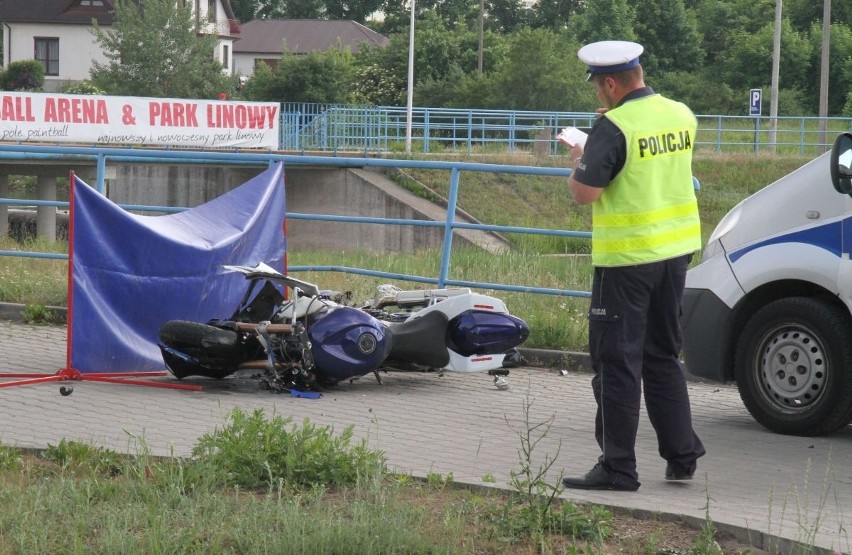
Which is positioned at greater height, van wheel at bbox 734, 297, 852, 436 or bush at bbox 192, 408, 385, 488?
van wheel at bbox 734, 297, 852, 436

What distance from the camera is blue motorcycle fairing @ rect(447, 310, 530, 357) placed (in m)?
8.24

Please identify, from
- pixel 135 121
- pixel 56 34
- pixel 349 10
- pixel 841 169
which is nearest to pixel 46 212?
pixel 135 121

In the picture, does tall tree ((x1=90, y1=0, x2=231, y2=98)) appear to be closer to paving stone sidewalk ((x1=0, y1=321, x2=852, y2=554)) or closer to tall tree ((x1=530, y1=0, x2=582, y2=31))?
tall tree ((x1=530, y1=0, x2=582, y2=31))

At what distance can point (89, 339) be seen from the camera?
27.3 feet

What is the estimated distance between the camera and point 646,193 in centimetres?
565

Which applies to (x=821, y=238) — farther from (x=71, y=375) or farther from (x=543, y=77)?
(x=543, y=77)

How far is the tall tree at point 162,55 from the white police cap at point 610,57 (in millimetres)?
52143

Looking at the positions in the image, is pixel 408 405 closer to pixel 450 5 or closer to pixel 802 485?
pixel 802 485

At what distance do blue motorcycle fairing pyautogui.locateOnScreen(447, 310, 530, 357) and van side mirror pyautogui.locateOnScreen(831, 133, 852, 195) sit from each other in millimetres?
2324

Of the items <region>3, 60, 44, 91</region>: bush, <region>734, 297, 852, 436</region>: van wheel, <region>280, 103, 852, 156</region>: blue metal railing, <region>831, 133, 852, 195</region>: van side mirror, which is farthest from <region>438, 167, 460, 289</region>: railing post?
<region>3, 60, 44, 91</region>: bush

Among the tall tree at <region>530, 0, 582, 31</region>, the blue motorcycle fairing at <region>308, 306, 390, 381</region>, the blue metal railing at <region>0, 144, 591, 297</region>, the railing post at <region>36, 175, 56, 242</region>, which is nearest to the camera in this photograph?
the blue motorcycle fairing at <region>308, 306, 390, 381</region>

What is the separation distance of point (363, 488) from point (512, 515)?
66cm

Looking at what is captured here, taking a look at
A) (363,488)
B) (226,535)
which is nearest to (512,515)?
(363,488)

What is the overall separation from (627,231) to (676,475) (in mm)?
1149
